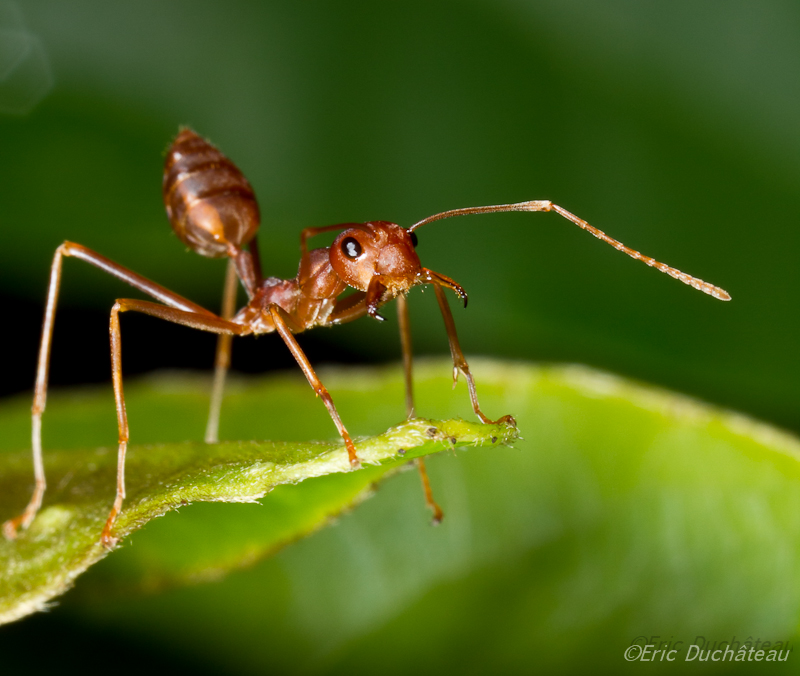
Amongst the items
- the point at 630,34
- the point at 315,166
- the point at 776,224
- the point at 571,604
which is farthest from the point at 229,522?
the point at 630,34

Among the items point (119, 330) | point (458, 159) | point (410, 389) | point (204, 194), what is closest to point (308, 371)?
point (410, 389)

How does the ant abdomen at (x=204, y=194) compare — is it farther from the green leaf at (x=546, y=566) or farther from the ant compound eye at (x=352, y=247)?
the green leaf at (x=546, y=566)

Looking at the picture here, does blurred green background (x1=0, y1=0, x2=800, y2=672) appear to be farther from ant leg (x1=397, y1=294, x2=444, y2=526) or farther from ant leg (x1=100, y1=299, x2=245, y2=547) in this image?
ant leg (x1=100, y1=299, x2=245, y2=547)

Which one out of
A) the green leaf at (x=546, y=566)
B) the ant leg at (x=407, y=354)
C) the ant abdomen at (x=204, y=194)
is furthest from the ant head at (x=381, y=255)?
the ant abdomen at (x=204, y=194)

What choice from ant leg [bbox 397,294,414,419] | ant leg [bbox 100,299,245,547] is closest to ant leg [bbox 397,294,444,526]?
ant leg [bbox 397,294,414,419]

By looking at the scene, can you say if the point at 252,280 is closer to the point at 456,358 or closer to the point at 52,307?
the point at 52,307

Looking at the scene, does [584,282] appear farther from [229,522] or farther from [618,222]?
[229,522]

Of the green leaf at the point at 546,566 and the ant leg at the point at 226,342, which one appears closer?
the green leaf at the point at 546,566
